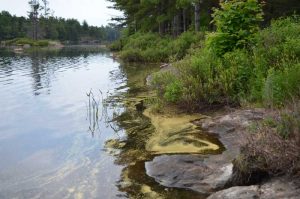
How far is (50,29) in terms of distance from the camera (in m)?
131

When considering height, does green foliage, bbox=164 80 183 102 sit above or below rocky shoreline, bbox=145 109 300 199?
above

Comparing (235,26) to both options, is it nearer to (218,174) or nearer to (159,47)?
(218,174)

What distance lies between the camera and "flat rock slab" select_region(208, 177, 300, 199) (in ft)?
17.3

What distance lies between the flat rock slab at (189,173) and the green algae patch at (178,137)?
713 mm

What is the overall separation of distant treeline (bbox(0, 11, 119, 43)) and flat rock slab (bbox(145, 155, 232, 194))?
91412 mm

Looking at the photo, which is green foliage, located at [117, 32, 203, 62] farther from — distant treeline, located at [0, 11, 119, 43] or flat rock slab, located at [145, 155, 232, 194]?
distant treeline, located at [0, 11, 119, 43]

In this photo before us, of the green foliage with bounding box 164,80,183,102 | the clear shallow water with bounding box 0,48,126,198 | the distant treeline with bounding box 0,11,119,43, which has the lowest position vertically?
the clear shallow water with bounding box 0,48,126,198

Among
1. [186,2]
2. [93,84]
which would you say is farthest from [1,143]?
[186,2]

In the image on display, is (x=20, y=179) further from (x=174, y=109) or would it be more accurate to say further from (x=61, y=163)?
(x=174, y=109)

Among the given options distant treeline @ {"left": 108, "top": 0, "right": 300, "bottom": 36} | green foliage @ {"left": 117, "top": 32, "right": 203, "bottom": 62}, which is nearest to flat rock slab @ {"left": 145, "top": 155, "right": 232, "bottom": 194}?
green foliage @ {"left": 117, "top": 32, "right": 203, "bottom": 62}

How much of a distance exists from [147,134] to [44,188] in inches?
137

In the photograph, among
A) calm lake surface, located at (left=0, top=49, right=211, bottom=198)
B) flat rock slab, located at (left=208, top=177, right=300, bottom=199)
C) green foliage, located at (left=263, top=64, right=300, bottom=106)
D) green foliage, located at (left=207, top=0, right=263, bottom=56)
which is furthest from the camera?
green foliage, located at (left=207, top=0, right=263, bottom=56)

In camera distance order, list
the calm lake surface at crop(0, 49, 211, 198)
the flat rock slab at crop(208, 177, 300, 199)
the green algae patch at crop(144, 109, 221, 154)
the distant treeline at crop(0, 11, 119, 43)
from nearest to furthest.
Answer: the flat rock slab at crop(208, 177, 300, 199) → the calm lake surface at crop(0, 49, 211, 198) → the green algae patch at crop(144, 109, 221, 154) → the distant treeline at crop(0, 11, 119, 43)

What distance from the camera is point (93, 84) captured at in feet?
75.9
